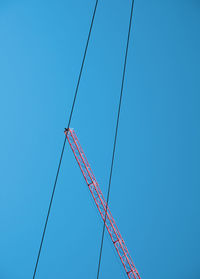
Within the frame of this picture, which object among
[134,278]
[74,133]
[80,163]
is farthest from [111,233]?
[74,133]

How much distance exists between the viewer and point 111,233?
23.1m

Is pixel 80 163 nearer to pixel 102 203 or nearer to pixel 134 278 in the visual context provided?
pixel 102 203

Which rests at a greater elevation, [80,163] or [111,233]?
[80,163]

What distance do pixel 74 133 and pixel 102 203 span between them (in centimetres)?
652

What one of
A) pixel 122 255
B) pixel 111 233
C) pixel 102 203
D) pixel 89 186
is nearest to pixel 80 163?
pixel 89 186

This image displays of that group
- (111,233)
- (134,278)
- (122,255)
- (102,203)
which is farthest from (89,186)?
(134,278)

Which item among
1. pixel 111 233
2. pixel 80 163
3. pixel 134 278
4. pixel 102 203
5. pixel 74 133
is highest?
pixel 74 133

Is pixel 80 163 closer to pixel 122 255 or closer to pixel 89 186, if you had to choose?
pixel 89 186

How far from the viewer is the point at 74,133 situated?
76.3 ft

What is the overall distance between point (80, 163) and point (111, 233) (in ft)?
21.9

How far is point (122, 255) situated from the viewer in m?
23.0

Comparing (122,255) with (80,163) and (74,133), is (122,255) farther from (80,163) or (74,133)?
(74,133)

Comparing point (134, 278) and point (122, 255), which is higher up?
point (122, 255)

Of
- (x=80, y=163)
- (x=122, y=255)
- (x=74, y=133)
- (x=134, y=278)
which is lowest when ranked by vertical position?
(x=134, y=278)
